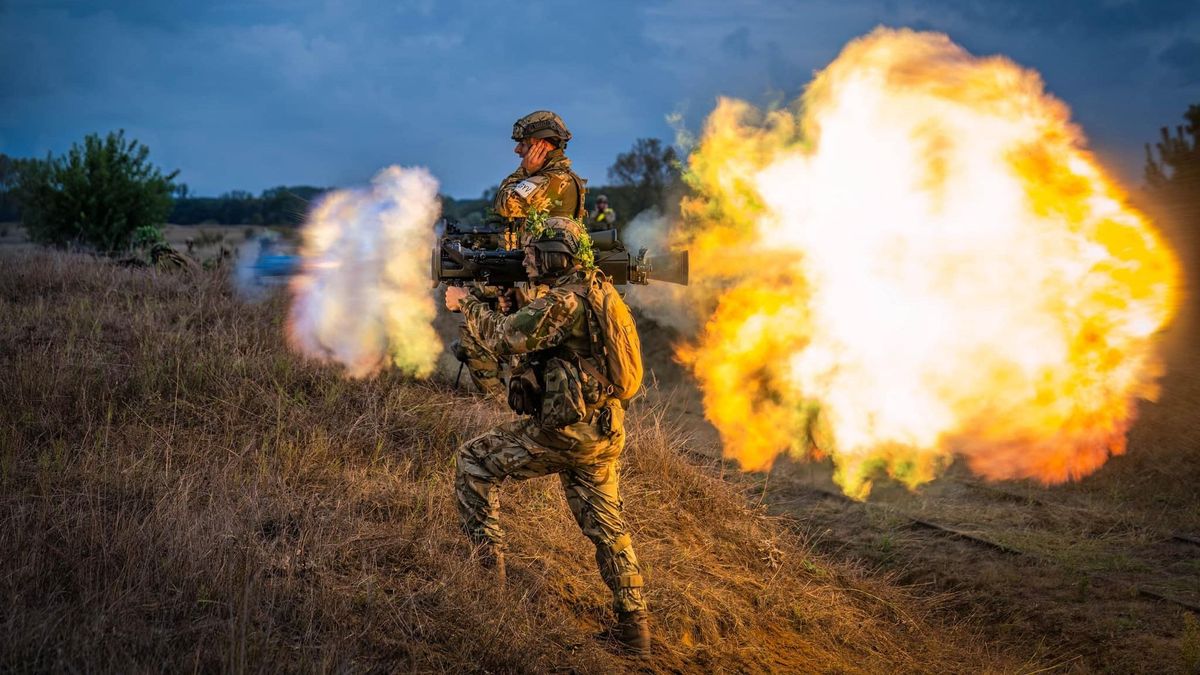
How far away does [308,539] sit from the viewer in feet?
15.9

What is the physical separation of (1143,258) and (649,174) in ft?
71.0

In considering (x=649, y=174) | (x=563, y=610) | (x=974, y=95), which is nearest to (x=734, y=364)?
(x=974, y=95)

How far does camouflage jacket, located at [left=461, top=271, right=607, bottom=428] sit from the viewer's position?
458cm

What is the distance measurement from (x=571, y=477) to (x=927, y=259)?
4697mm

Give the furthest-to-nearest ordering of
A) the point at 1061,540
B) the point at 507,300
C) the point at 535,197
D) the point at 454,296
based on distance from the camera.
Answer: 1. the point at 1061,540
2. the point at 535,197
3. the point at 507,300
4. the point at 454,296

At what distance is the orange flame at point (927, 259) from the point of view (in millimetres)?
7664

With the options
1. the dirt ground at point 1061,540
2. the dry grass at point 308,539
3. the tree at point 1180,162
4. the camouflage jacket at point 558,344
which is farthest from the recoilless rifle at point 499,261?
the tree at point 1180,162

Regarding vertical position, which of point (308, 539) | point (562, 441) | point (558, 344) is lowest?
point (308, 539)

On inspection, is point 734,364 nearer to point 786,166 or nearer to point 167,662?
point 786,166

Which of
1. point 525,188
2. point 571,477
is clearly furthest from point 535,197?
point 571,477

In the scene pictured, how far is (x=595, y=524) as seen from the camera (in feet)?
15.8

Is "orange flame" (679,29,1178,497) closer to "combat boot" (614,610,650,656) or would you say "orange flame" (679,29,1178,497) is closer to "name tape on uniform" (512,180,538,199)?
"name tape on uniform" (512,180,538,199)

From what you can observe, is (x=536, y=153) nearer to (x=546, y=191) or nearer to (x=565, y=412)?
(x=546, y=191)

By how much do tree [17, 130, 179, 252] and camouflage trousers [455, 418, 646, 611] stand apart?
18030mm
